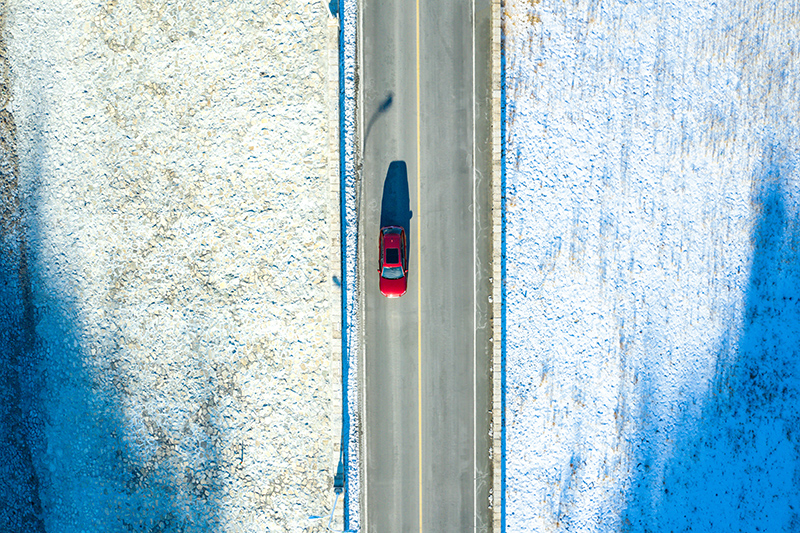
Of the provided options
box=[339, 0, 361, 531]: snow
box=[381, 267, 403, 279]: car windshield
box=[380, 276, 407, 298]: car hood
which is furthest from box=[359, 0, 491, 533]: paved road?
box=[381, 267, 403, 279]: car windshield

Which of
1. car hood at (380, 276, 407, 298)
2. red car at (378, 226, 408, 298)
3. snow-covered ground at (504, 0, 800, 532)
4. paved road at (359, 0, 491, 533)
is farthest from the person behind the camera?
paved road at (359, 0, 491, 533)

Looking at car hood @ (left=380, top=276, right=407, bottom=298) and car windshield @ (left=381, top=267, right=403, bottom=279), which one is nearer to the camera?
car windshield @ (left=381, top=267, right=403, bottom=279)

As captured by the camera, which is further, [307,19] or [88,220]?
[88,220]

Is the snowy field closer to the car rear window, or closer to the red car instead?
the red car

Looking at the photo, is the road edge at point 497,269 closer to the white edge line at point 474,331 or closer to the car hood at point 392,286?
the white edge line at point 474,331

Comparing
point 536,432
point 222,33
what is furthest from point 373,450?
point 222,33

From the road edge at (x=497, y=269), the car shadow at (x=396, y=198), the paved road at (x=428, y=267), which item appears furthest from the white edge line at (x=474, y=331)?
the car shadow at (x=396, y=198)

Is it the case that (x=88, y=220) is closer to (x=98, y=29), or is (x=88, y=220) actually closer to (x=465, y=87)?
(x=98, y=29)
